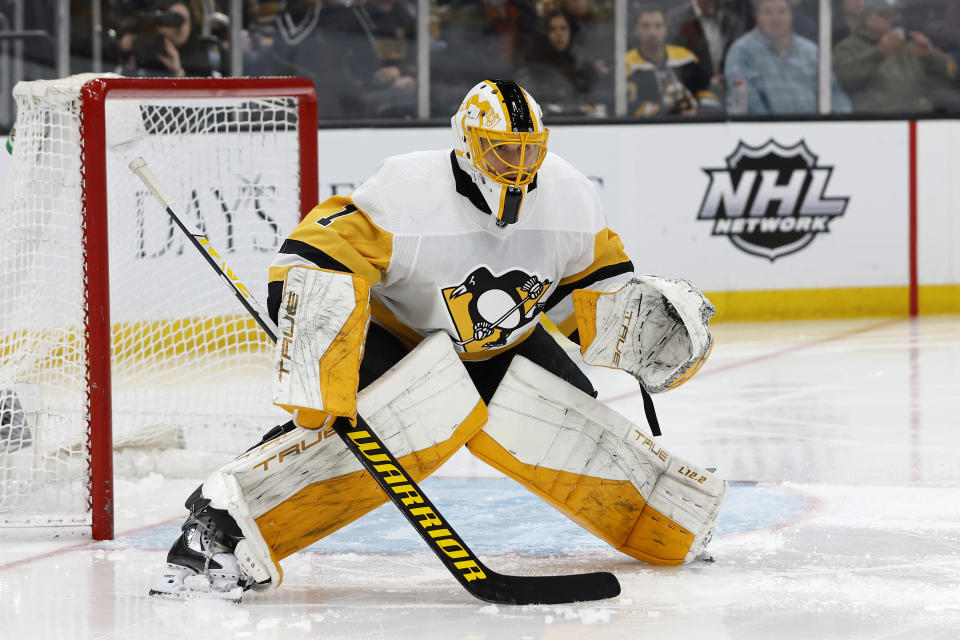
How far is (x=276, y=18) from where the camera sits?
6.43 m

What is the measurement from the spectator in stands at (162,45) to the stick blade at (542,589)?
14.3 ft

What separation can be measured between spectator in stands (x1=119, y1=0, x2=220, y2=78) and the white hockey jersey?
3.90 metres

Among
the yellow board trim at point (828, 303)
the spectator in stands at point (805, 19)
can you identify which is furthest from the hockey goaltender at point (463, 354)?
the spectator in stands at point (805, 19)

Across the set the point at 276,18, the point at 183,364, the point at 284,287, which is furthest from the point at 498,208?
the point at 276,18

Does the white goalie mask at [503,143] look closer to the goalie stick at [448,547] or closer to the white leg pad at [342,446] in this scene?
the white leg pad at [342,446]

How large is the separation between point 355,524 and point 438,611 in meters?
0.75

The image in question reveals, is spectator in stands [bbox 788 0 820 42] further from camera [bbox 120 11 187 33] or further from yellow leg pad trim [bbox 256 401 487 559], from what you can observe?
yellow leg pad trim [bbox 256 401 487 559]

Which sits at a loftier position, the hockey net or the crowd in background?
the crowd in background

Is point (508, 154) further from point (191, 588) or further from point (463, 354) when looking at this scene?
point (191, 588)

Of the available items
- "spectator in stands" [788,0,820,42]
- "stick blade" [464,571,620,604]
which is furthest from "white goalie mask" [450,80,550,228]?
"spectator in stands" [788,0,820,42]

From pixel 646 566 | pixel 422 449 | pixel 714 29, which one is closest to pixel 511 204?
pixel 422 449

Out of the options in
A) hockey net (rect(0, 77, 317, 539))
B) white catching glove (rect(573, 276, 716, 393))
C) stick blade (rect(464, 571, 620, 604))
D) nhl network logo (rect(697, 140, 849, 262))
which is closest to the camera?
stick blade (rect(464, 571, 620, 604))

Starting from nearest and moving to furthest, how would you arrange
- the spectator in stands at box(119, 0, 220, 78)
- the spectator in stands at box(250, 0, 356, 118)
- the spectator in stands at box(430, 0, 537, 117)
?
1. the spectator in stands at box(119, 0, 220, 78)
2. the spectator in stands at box(250, 0, 356, 118)
3. the spectator in stands at box(430, 0, 537, 117)

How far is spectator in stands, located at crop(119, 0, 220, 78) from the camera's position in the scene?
244 inches
